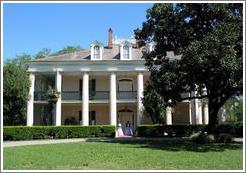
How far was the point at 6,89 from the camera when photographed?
1529 inches

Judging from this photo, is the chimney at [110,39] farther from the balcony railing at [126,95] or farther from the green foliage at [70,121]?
the green foliage at [70,121]

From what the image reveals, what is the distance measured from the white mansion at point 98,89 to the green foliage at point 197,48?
1353 centimetres

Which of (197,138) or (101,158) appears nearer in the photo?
(101,158)

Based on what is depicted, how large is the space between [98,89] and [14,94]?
338 inches

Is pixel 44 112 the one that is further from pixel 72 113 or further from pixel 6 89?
pixel 6 89

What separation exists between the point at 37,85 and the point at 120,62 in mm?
9931

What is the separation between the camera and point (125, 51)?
40.3m

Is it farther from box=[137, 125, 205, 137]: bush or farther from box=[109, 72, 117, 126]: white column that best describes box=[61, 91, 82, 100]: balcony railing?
box=[137, 125, 205, 137]: bush

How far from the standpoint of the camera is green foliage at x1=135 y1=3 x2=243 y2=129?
1961cm

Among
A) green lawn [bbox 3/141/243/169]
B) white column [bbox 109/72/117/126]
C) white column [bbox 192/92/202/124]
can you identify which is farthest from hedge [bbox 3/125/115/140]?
green lawn [bbox 3/141/243/169]

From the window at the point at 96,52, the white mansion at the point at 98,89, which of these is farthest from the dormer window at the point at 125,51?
the window at the point at 96,52

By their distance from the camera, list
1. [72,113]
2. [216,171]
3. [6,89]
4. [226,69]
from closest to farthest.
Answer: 1. [216,171]
2. [226,69]
3. [6,89]
4. [72,113]

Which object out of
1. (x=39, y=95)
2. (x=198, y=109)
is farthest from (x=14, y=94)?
(x=198, y=109)

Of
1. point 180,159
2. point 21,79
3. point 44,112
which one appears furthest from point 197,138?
point 44,112
